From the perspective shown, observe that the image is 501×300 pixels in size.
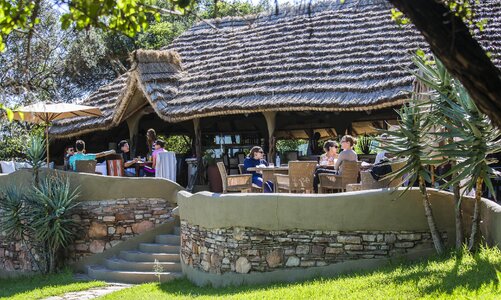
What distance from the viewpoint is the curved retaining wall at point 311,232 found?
10062 mm

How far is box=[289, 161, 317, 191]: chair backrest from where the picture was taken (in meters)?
Answer: 11.9

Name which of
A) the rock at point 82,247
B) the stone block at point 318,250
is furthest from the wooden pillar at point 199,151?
the stone block at point 318,250

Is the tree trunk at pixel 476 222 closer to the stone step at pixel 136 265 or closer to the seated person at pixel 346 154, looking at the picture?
the seated person at pixel 346 154

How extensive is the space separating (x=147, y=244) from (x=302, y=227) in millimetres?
5141

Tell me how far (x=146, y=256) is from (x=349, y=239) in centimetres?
524

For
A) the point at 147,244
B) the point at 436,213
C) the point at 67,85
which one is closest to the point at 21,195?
the point at 147,244

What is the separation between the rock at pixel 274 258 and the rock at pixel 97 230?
5863mm

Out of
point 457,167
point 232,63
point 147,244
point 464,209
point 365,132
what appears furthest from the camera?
point 365,132

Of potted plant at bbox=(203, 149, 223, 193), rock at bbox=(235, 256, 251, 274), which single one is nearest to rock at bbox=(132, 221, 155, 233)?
potted plant at bbox=(203, 149, 223, 193)

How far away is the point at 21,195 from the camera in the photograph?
15.5 m

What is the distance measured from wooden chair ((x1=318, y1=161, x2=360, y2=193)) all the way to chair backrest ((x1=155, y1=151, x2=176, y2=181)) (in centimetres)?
487

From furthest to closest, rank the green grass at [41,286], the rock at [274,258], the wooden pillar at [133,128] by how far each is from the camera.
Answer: the wooden pillar at [133,128], the green grass at [41,286], the rock at [274,258]

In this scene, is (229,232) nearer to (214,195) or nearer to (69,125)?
(214,195)

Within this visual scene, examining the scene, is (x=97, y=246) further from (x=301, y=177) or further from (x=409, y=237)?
(x=409, y=237)
